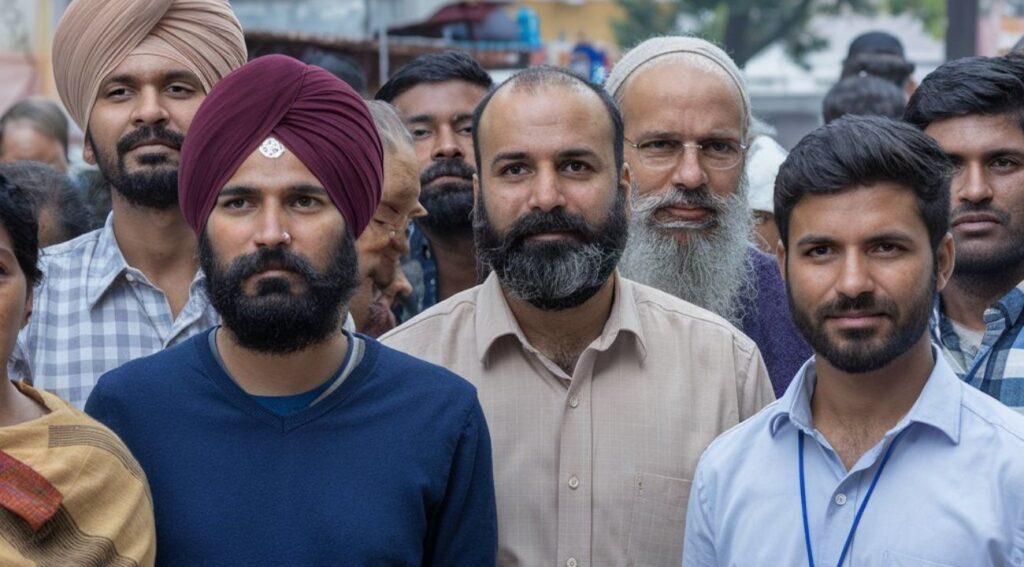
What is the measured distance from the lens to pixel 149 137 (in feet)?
12.7

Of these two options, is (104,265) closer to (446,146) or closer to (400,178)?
(400,178)

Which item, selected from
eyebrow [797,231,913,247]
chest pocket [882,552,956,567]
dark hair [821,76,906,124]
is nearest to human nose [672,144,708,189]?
eyebrow [797,231,913,247]

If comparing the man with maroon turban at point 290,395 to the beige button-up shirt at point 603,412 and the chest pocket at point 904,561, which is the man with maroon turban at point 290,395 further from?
the chest pocket at point 904,561

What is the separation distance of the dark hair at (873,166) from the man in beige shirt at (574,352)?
17.9 inches

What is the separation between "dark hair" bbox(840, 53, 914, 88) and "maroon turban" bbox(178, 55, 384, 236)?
195 inches

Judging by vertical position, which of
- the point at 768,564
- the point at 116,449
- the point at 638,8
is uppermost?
the point at 638,8

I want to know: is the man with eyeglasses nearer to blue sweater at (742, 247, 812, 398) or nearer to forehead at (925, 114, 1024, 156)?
blue sweater at (742, 247, 812, 398)

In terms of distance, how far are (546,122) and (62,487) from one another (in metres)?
1.50

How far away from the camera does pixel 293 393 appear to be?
9.98 ft

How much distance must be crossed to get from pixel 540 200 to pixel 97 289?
119cm

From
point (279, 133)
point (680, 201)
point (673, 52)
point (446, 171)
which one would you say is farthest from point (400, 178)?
point (279, 133)

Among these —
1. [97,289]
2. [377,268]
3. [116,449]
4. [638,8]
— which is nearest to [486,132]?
[377,268]

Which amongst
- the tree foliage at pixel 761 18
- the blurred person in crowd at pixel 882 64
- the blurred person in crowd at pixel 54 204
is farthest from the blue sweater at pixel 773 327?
the tree foliage at pixel 761 18

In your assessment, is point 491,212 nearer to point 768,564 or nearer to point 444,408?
point 444,408
